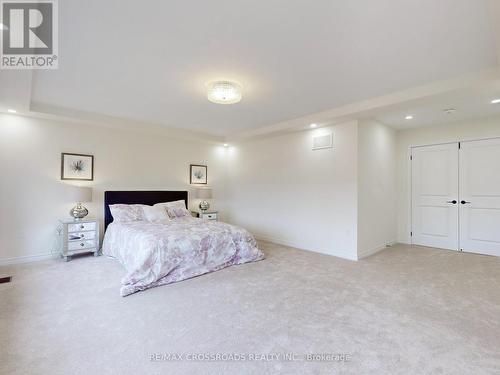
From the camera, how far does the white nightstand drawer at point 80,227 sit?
13.4ft

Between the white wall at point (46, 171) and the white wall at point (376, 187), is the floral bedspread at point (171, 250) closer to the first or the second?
the white wall at point (46, 171)

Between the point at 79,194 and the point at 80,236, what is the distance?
694mm

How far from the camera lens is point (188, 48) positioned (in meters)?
2.29

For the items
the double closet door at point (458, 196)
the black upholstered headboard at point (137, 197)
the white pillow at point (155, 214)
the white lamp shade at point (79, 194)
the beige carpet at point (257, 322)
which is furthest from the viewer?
the black upholstered headboard at point (137, 197)

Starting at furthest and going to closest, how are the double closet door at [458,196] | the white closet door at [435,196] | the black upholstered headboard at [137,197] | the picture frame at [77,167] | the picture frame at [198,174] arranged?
the picture frame at [198,174]
the white closet door at [435,196]
the black upholstered headboard at [137,197]
the double closet door at [458,196]
the picture frame at [77,167]

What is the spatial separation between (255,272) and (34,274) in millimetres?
2976

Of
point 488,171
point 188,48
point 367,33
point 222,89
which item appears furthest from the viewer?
point 488,171

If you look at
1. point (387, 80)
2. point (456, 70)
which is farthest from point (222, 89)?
point (456, 70)

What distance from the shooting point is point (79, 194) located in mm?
4160

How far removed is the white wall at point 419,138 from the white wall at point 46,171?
205 inches

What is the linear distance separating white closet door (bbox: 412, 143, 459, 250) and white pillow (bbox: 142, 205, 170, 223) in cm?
502

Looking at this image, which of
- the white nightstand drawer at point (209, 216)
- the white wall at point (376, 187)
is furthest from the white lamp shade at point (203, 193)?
the white wall at point (376, 187)

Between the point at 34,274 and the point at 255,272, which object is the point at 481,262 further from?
the point at 34,274

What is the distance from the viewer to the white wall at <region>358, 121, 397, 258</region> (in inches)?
170
